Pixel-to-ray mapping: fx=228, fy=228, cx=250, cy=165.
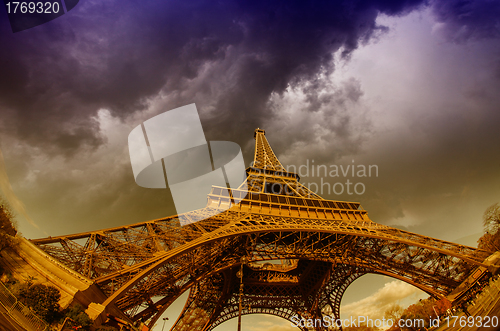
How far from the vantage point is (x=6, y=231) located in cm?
1019

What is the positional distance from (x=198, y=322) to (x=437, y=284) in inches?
825

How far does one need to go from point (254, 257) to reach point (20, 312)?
45.0ft

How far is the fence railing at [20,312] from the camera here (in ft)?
21.2

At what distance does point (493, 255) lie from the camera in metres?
14.4

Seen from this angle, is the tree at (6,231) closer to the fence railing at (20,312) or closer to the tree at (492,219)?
the fence railing at (20,312)

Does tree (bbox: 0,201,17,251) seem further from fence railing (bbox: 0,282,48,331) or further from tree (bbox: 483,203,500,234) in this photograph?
tree (bbox: 483,203,500,234)

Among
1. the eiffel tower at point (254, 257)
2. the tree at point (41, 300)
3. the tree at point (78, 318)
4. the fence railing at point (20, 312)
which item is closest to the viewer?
the fence railing at point (20, 312)

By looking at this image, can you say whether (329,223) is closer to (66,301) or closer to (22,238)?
(66,301)

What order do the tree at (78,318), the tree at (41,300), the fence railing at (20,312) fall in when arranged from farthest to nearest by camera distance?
1. the tree at (78,318)
2. the tree at (41,300)
3. the fence railing at (20,312)

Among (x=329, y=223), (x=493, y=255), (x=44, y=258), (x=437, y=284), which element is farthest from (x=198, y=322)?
(x=493, y=255)

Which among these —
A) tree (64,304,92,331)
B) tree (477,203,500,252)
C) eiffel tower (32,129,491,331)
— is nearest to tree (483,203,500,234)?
tree (477,203,500,252)

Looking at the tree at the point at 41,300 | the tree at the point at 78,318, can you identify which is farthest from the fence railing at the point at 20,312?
the tree at the point at 78,318

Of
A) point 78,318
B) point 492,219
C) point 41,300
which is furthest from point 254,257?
point 492,219

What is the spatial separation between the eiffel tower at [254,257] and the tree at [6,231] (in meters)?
1.11
